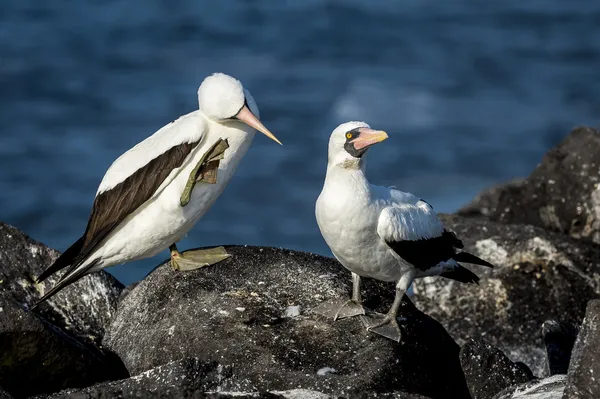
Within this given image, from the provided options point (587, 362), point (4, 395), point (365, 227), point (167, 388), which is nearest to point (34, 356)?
point (4, 395)

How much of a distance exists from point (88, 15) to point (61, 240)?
907 centimetres

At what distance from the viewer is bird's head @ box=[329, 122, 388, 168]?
6.54m

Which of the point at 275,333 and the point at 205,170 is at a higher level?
the point at 205,170

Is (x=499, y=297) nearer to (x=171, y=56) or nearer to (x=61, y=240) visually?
(x=61, y=240)

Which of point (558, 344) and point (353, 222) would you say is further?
point (558, 344)

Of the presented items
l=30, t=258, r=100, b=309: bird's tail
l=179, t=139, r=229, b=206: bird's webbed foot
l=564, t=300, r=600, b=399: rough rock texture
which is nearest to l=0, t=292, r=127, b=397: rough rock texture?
l=30, t=258, r=100, b=309: bird's tail

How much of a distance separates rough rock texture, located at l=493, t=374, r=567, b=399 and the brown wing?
99.7 inches

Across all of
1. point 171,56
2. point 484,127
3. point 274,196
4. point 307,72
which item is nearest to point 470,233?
point 274,196

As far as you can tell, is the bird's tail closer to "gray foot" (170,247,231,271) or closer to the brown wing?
the brown wing

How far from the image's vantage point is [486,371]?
639cm

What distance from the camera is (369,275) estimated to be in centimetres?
681

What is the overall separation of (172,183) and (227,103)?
2.07 ft

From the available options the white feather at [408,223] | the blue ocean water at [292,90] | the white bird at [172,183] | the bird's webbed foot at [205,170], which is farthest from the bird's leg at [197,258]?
the blue ocean water at [292,90]

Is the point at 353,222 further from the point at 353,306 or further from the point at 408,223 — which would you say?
the point at 353,306
